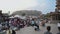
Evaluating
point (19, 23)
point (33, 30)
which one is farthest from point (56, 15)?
point (19, 23)

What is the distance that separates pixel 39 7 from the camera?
2.23m

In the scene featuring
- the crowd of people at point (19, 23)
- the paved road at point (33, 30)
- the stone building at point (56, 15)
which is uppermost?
the stone building at point (56, 15)

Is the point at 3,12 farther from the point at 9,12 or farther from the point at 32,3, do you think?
the point at 32,3

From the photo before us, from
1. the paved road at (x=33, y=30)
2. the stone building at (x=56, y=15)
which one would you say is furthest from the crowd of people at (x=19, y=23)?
the stone building at (x=56, y=15)

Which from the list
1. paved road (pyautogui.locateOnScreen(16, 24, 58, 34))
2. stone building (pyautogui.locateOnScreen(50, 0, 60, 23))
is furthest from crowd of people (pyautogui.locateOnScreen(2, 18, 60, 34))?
stone building (pyautogui.locateOnScreen(50, 0, 60, 23))

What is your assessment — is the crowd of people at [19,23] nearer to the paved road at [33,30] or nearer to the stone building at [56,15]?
the paved road at [33,30]

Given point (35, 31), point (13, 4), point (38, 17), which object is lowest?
point (35, 31)

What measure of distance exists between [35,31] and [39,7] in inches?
12.0

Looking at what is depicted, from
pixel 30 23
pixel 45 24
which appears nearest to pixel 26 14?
pixel 30 23

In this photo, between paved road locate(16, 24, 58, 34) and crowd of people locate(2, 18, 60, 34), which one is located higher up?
crowd of people locate(2, 18, 60, 34)

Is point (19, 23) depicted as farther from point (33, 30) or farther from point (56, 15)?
point (56, 15)

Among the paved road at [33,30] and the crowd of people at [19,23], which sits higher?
the crowd of people at [19,23]

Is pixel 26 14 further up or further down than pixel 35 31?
further up

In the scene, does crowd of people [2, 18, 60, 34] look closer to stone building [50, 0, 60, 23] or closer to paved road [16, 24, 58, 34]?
paved road [16, 24, 58, 34]
